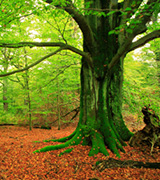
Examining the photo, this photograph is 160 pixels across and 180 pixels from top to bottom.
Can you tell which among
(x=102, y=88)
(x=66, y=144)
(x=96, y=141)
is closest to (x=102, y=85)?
(x=102, y=88)

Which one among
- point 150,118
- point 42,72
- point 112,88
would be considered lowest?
point 150,118

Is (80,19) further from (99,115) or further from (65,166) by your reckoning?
(65,166)

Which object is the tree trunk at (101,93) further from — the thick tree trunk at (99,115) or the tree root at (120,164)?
the tree root at (120,164)

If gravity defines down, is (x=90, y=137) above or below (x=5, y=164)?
above

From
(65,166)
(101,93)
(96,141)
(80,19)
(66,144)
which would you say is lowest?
(65,166)

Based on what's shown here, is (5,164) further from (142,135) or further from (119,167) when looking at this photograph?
(142,135)

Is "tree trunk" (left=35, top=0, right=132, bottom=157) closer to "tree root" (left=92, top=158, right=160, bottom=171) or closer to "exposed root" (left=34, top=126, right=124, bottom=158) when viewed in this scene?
"exposed root" (left=34, top=126, right=124, bottom=158)

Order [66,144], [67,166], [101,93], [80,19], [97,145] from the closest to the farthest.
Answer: [67,166] < [80,19] < [97,145] < [66,144] < [101,93]

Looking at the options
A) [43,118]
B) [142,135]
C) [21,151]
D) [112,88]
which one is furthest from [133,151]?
[43,118]

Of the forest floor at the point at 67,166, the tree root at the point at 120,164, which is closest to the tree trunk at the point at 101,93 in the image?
the forest floor at the point at 67,166

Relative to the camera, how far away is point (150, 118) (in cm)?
532

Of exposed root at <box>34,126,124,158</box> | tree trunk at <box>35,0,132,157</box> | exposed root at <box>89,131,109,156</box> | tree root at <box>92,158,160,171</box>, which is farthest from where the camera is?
tree trunk at <box>35,0,132,157</box>

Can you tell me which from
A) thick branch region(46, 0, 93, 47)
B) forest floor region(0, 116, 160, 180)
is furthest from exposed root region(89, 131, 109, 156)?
thick branch region(46, 0, 93, 47)

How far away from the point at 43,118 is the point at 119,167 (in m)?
11.8
